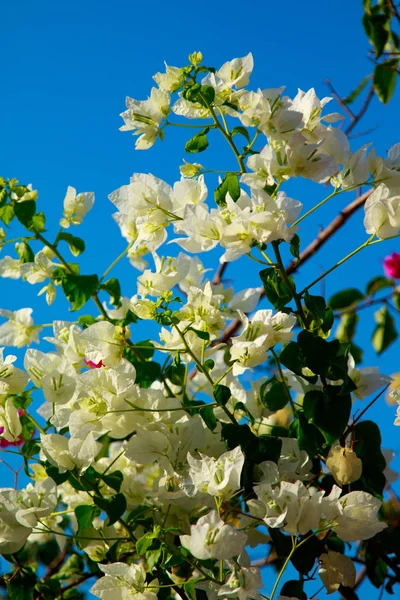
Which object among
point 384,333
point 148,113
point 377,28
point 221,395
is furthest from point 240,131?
point 377,28

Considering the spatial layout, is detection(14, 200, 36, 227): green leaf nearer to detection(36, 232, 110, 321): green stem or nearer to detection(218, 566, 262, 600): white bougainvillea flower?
detection(36, 232, 110, 321): green stem

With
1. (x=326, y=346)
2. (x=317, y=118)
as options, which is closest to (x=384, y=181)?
(x=317, y=118)

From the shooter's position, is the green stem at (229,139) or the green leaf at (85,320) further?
the green leaf at (85,320)

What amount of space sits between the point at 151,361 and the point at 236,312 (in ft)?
0.44

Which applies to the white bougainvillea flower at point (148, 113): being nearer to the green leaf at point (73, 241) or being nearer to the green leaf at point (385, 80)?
the green leaf at point (73, 241)

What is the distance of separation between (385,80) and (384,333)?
0.57 m

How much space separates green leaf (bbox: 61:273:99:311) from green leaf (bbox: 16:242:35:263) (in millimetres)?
103

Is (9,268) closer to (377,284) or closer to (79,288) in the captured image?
(79,288)

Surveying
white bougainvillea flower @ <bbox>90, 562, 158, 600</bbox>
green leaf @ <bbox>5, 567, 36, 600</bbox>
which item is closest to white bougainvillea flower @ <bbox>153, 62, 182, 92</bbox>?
white bougainvillea flower @ <bbox>90, 562, 158, 600</bbox>

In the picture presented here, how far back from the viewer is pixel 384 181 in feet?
2.87

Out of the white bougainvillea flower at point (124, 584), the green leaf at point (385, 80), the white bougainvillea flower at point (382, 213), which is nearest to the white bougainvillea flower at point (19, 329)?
the white bougainvillea flower at point (124, 584)

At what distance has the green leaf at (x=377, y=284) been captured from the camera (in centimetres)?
157

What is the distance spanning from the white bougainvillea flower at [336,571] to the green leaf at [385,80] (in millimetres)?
1089

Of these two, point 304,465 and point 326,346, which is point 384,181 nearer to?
point 326,346
